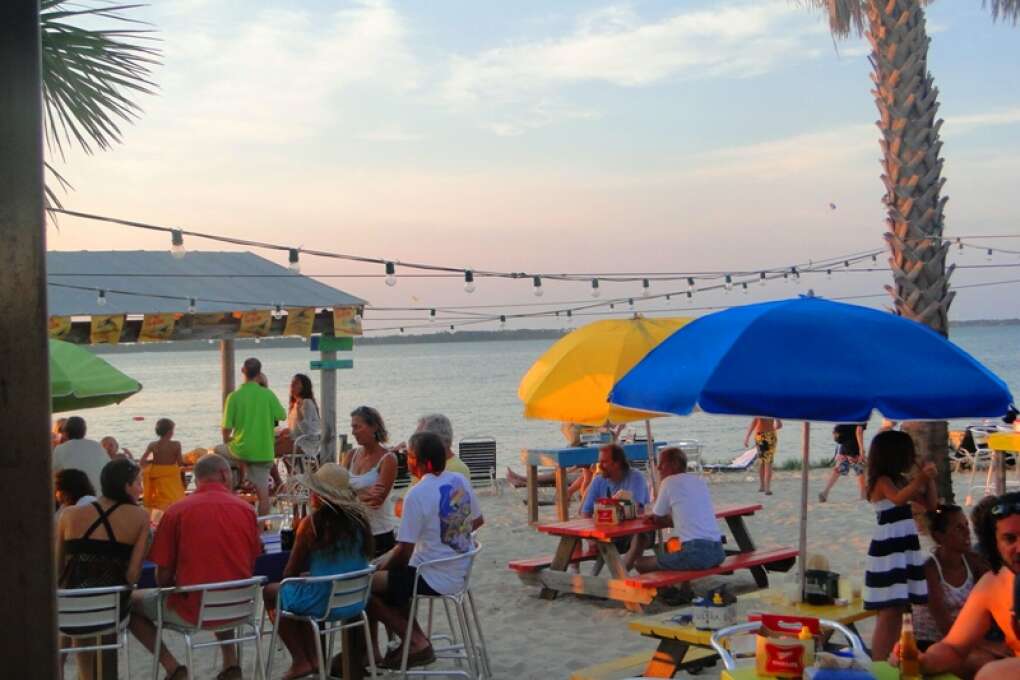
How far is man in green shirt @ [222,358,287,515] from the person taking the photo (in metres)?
11.7

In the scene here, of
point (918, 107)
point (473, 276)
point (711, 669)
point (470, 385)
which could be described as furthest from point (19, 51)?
point (470, 385)

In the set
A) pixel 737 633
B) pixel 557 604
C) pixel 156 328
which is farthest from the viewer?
pixel 156 328

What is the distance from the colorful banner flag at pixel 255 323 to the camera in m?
14.7

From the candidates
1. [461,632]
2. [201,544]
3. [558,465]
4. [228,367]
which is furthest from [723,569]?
[228,367]

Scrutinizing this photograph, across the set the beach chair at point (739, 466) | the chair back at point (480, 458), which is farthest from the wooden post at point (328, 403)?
the beach chair at point (739, 466)

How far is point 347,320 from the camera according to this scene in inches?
618

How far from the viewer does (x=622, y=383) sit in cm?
539

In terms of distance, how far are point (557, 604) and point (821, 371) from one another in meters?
3.79

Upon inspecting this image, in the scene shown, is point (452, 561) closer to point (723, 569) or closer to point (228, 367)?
point (723, 569)

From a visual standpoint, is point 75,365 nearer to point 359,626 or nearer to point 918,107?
point 359,626

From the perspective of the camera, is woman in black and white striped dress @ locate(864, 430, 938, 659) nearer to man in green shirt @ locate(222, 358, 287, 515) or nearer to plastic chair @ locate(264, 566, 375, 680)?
plastic chair @ locate(264, 566, 375, 680)

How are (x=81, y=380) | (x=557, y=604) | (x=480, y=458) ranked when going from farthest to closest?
(x=480, y=458), (x=557, y=604), (x=81, y=380)

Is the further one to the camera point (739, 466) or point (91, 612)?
point (739, 466)

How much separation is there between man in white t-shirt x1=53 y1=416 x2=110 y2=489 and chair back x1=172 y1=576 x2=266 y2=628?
3853 mm
